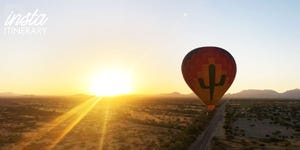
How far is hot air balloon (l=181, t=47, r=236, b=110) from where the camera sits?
25328mm

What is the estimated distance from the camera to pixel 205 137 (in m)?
30.0

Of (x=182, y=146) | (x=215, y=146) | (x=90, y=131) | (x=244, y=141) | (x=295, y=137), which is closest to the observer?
(x=182, y=146)

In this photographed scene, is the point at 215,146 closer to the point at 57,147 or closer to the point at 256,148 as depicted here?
the point at 256,148

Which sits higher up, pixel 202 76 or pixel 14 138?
pixel 202 76

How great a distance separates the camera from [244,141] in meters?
29.9

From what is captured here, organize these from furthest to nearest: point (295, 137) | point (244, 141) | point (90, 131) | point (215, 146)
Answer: point (90, 131) → point (295, 137) → point (244, 141) → point (215, 146)

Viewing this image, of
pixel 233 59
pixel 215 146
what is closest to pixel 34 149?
pixel 215 146

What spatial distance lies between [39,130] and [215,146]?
2160 cm

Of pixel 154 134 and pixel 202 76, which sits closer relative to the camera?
pixel 202 76

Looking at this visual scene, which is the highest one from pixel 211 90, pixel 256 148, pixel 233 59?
pixel 233 59

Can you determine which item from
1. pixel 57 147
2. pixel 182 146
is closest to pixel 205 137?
pixel 182 146

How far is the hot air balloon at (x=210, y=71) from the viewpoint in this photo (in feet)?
83.1

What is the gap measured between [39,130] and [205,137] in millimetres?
19542

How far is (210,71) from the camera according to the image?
998 inches
